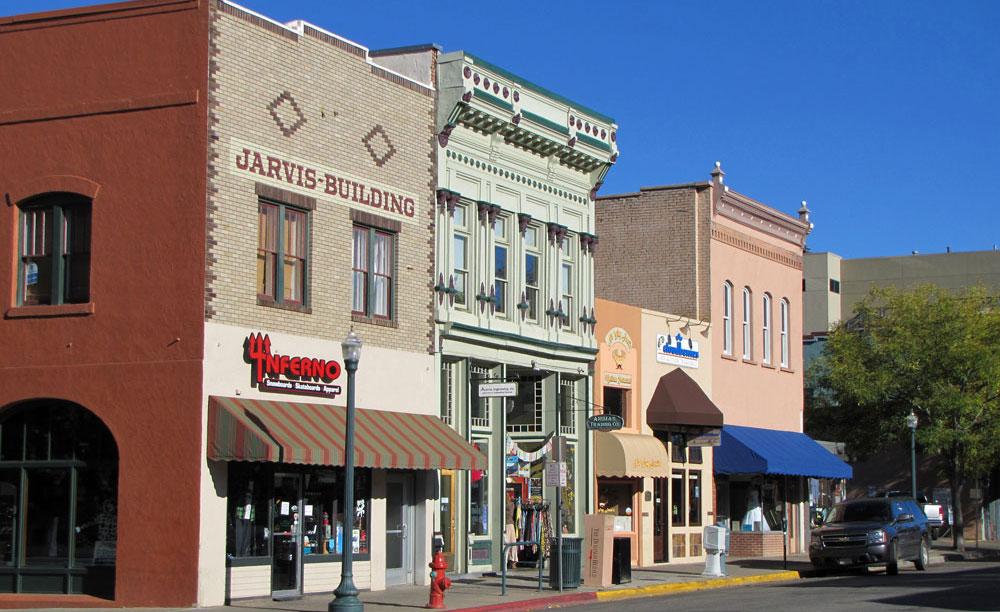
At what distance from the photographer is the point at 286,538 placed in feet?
78.9

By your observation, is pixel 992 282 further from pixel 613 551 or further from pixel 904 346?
pixel 613 551

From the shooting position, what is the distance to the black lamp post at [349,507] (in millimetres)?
20047

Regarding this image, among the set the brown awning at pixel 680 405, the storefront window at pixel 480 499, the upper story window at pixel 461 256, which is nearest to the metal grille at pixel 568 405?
the storefront window at pixel 480 499

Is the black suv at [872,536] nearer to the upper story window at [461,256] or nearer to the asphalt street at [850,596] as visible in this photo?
the asphalt street at [850,596]

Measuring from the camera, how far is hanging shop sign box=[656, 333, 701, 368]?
121ft

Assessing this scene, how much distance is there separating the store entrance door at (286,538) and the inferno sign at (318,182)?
199 inches

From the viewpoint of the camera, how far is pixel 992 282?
75500mm

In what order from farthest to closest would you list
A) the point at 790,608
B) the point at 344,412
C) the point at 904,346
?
1. the point at 904,346
2. the point at 344,412
3. the point at 790,608

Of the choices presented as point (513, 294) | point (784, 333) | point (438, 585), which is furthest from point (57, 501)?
point (784, 333)

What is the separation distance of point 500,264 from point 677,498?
10564 millimetres

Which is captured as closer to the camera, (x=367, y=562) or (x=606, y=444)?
(x=367, y=562)

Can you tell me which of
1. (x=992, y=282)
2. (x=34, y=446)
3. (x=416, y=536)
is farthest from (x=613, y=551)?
(x=992, y=282)

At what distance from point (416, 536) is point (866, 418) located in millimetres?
26034

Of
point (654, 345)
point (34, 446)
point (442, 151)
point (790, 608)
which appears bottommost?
point (790, 608)
